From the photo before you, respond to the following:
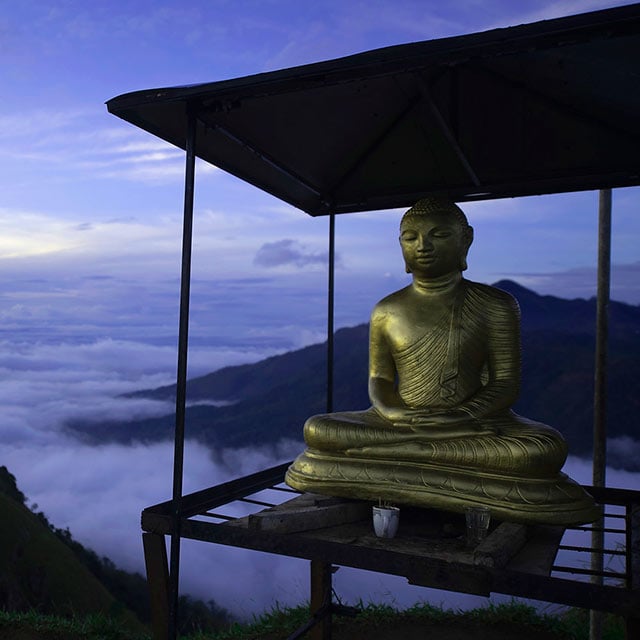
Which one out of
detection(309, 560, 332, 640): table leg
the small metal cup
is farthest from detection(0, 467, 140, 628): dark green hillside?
the small metal cup

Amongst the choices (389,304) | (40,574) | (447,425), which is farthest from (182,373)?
(40,574)

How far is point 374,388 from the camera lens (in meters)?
4.17

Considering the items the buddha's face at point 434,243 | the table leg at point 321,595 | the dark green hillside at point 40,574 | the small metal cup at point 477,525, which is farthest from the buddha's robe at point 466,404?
the dark green hillside at point 40,574

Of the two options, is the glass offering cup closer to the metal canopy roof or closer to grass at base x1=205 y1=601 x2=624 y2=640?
the metal canopy roof

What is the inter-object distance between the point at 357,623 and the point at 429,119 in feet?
13.0

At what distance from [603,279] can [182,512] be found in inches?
130

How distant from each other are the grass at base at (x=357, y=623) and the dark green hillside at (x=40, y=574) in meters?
0.27

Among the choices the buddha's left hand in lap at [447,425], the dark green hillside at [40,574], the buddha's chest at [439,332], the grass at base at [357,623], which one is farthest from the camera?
the dark green hillside at [40,574]

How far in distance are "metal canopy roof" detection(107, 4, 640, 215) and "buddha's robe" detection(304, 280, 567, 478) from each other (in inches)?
38.1

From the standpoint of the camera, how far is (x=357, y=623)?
5.34 m

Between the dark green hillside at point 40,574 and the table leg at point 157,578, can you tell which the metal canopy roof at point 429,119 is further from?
the dark green hillside at point 40,574

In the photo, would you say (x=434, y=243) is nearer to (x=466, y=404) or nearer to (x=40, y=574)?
(x=466, y=404)

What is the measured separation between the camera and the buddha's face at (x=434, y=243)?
4.00 metres

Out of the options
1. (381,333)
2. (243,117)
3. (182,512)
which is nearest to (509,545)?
(182,512)
